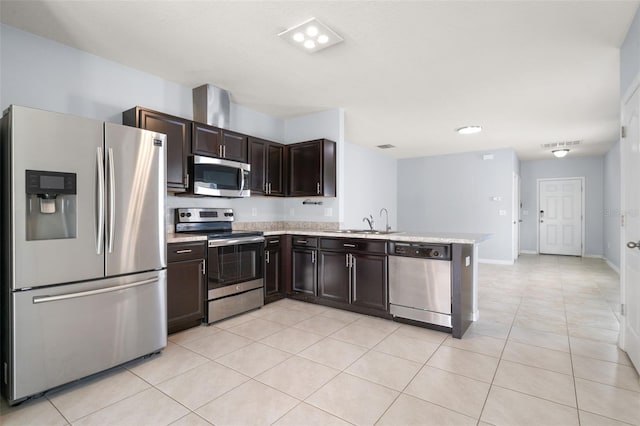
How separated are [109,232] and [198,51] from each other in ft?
5.81

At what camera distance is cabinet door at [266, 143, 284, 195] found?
438 centimetres

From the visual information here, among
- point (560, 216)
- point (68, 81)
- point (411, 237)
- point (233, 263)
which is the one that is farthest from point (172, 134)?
point (560, 216)

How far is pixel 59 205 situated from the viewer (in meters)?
2.14

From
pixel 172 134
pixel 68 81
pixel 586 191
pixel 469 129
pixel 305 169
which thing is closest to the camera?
pixel 68 81

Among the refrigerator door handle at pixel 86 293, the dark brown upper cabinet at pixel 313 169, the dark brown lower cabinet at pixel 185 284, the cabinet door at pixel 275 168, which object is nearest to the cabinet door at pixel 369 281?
the dark brown upper cabinet at pixel 313 169

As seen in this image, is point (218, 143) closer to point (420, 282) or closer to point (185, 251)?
point (185, 251)

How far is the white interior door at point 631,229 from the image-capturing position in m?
2.35

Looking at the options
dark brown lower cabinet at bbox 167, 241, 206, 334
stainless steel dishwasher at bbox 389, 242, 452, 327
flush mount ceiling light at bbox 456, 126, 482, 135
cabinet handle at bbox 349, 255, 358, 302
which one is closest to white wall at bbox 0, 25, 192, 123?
dark brown lower cabinet at bbox 167, 241, 206, 334

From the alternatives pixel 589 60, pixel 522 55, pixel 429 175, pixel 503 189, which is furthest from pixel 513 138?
pixel 522 55

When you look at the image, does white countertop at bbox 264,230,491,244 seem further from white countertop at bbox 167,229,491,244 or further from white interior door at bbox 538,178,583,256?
white interior door at bbox 538,178,583,256

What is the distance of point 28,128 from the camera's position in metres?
1.97

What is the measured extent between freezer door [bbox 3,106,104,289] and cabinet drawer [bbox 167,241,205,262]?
73 centimetres

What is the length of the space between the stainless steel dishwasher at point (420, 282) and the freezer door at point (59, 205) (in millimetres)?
2614

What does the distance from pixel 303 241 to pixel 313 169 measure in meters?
1.00
